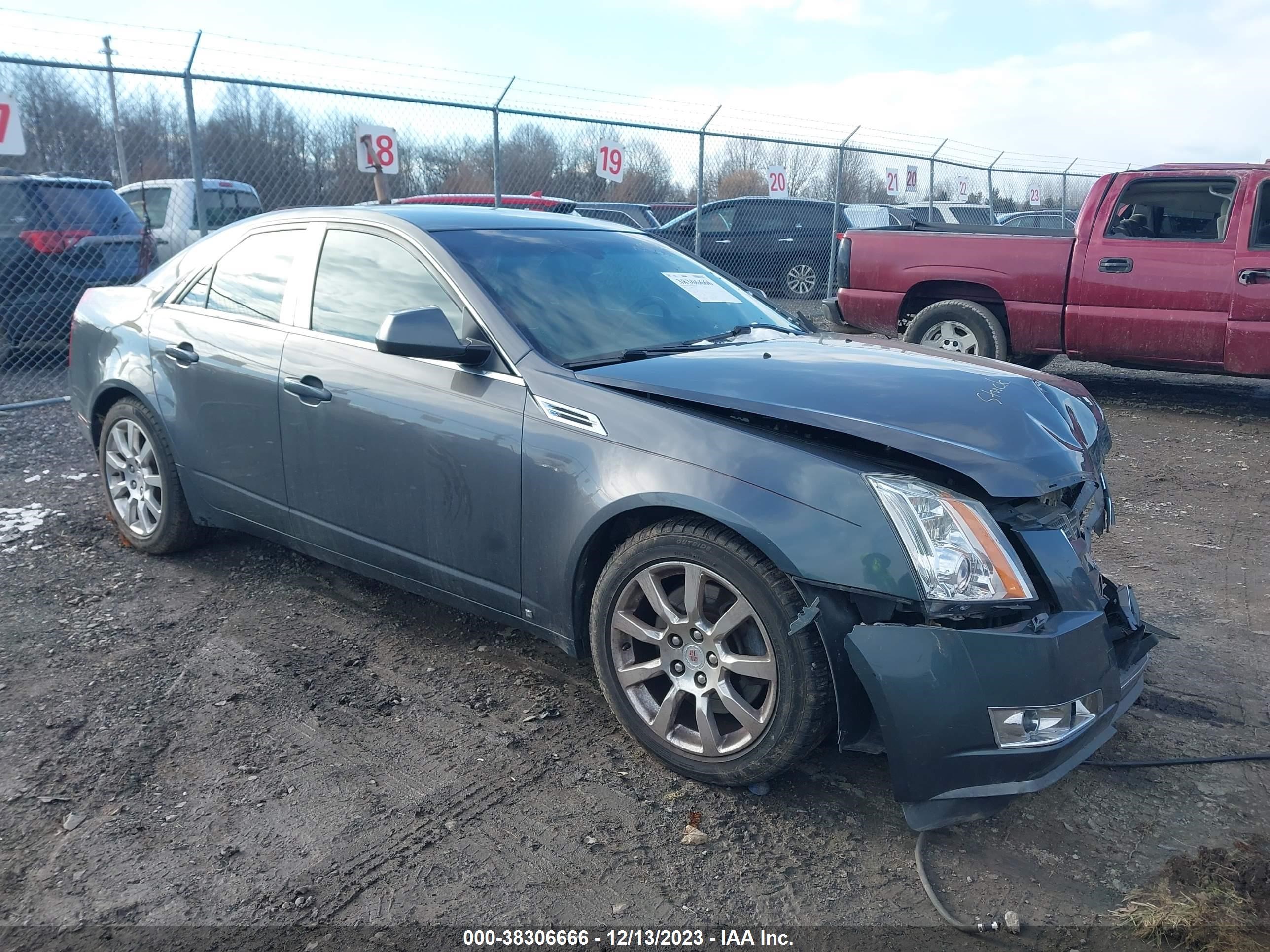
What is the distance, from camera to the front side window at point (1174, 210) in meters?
8.03

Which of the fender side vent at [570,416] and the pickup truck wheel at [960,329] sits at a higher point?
the fender side vent at [570,416]

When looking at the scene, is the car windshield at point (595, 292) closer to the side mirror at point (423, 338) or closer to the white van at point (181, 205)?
the side mirror at point (423, 338)

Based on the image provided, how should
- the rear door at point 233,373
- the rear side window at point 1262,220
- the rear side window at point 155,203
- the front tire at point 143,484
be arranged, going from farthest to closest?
the rear side window at point 155,203
the rear side window at point 1262,220
the front tire at point 143,484
the rear door at point 233,373

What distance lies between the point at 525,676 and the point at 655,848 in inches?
43.9

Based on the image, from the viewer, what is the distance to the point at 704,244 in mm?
15219

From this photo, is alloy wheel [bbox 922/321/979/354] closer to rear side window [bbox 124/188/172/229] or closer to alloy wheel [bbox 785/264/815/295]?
alloy wheel [bbox 785/264/815/295]

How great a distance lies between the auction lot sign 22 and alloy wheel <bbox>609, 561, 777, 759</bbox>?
6412 millimetres

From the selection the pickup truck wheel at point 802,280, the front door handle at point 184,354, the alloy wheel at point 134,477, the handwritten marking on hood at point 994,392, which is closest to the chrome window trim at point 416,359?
the front door handle at point 184,354

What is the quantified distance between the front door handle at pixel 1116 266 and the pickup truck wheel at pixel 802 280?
7894 mm

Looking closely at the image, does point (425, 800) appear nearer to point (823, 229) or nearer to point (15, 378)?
point (15, 378)

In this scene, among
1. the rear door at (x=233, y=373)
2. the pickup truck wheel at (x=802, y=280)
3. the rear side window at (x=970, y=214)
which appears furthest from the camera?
the rear side window at (x=970, y=214)

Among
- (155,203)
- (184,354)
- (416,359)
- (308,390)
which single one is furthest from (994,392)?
(155,203)

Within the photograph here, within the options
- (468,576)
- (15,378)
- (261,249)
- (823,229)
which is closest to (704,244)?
(823,229)

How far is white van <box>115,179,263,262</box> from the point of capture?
36.4ft
